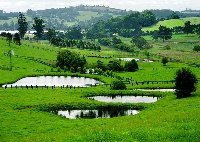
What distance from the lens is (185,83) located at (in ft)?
236

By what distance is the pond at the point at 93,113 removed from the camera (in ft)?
213

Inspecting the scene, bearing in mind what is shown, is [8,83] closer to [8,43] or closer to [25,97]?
[25,97]

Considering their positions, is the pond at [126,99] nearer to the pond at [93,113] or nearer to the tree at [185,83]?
the tree at [185,83]

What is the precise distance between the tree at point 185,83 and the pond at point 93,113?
Result: 10086mm

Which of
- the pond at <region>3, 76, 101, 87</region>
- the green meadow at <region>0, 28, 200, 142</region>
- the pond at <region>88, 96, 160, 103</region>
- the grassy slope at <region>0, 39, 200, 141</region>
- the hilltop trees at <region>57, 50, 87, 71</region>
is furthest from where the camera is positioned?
the hilltop trees at <region>57, 50, 87, 71</region>

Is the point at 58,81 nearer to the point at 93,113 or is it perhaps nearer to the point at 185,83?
the point at 93,113

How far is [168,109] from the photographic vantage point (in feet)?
199

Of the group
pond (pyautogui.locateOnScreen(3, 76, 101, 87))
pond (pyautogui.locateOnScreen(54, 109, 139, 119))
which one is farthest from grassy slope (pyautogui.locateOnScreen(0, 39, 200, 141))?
pond (pyautogui.locateOnScreen(3, 76, 101, 87))

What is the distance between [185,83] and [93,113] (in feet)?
60.2

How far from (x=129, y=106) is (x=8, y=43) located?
352 ft

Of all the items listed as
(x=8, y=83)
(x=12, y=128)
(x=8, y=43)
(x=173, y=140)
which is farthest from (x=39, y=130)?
(x=8, y=43)

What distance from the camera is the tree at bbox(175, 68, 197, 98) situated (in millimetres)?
72000

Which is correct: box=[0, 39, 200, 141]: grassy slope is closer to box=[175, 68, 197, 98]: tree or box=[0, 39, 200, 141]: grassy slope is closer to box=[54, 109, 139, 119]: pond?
box=[175, 68, 197, 98]: tree

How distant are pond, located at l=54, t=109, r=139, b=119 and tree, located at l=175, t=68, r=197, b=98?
10.1 m
